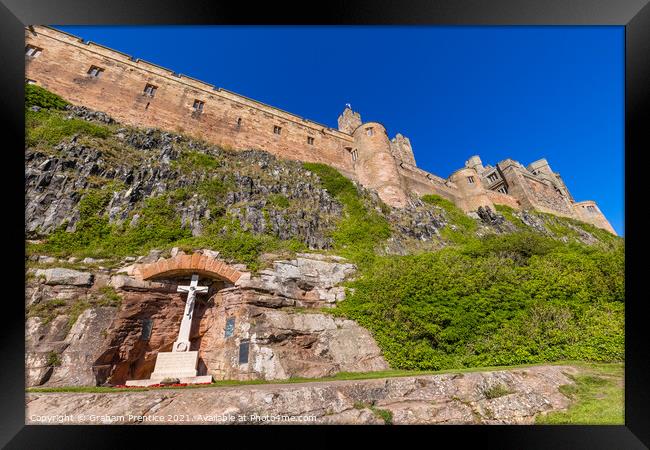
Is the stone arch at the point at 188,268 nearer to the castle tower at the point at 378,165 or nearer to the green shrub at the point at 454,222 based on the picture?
the green shrub at the point at 454,222

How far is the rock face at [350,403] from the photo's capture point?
4.43m

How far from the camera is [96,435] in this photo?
125 inches

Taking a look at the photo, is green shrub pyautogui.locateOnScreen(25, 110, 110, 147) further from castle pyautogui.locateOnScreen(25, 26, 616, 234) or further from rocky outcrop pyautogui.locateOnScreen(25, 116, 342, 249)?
castle pyautogui.locateOnScreen(25, 26, 616, 234)

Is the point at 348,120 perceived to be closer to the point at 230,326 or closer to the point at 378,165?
the point at 378,165

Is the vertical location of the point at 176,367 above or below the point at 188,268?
below

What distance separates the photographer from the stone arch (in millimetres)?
9609

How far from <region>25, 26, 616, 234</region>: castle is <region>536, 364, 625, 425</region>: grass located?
1696 centimetres

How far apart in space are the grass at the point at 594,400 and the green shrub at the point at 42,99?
2305 cm

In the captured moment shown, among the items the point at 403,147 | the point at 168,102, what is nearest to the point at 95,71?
the point at 168,102

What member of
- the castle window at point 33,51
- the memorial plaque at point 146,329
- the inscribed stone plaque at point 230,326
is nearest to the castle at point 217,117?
the castle window at point 33,51

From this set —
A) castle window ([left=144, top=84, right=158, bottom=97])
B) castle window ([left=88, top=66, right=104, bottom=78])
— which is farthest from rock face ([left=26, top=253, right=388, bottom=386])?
castle window ([left=88, top=66, right=104, bottom=78])

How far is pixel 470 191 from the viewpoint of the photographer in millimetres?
29156
